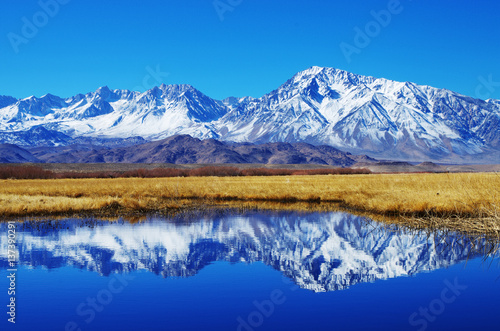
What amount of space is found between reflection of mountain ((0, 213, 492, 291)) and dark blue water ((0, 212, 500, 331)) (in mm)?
53

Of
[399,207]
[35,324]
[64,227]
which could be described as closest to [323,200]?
[399,207]

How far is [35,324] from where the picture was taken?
12.9m

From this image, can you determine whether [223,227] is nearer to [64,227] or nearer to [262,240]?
[262,240]

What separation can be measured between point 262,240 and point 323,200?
19.2m
